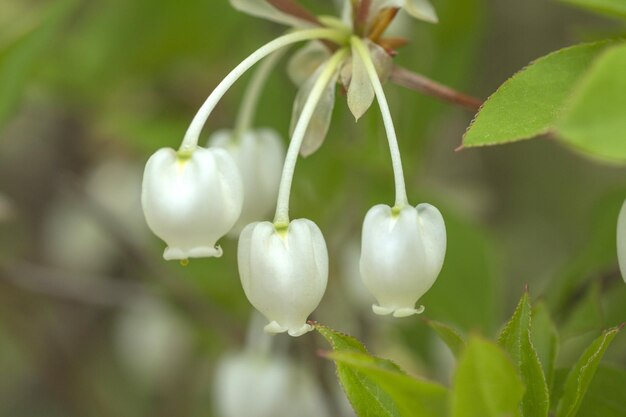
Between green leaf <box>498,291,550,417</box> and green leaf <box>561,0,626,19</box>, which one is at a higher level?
green leaf <box>561,0,626,19</box>

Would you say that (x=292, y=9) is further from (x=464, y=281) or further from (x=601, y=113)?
(x=464, y=281)

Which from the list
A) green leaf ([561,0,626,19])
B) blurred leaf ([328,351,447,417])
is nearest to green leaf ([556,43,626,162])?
green leaf ([561,0,626,19])

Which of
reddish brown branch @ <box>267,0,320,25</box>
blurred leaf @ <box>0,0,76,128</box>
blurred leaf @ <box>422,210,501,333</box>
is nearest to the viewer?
reddish brown branch @ <box>267,0,320,25</box>

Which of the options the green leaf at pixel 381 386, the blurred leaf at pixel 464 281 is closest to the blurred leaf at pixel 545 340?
the green leaf at pixel 381 386

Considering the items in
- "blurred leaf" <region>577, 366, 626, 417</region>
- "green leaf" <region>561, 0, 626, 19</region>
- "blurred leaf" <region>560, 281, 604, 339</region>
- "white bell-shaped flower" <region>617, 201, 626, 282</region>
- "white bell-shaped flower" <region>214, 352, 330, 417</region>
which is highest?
"green leaf" <region>561, 0, 626, 19</region>

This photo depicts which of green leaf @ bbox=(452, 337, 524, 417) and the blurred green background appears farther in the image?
the blurred green background

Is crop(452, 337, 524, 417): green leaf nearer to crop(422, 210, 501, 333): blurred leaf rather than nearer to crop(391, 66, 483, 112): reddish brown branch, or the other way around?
crop(391, 66, 483, 112): reddish brown branch

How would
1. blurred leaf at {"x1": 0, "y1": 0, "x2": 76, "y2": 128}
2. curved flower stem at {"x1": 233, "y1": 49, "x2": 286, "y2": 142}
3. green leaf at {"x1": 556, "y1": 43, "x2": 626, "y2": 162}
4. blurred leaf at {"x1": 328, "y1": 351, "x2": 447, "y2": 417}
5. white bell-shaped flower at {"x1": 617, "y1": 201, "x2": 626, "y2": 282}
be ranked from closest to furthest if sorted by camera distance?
1. green leaf at {"x1": 556, "y1": 43, "x2": 626, "y2": 162}
2. blurred leaf at {"x1": 328, "y1": 351, "x2": 447, "y2": 417}
3. white bell-shaped flower at {"x1": 617, "y1": 201, "x2": 626, "y2": 282}
4. curved flower stem at {"x1": 233, "y1": 49, "x2": 286, "y2": 142}
5. blurred leaf at {"x1": 0, "y1": 0, "x2": 76, "y2": 128}

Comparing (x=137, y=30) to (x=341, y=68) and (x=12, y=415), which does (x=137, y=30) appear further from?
(x=12, y=415)
